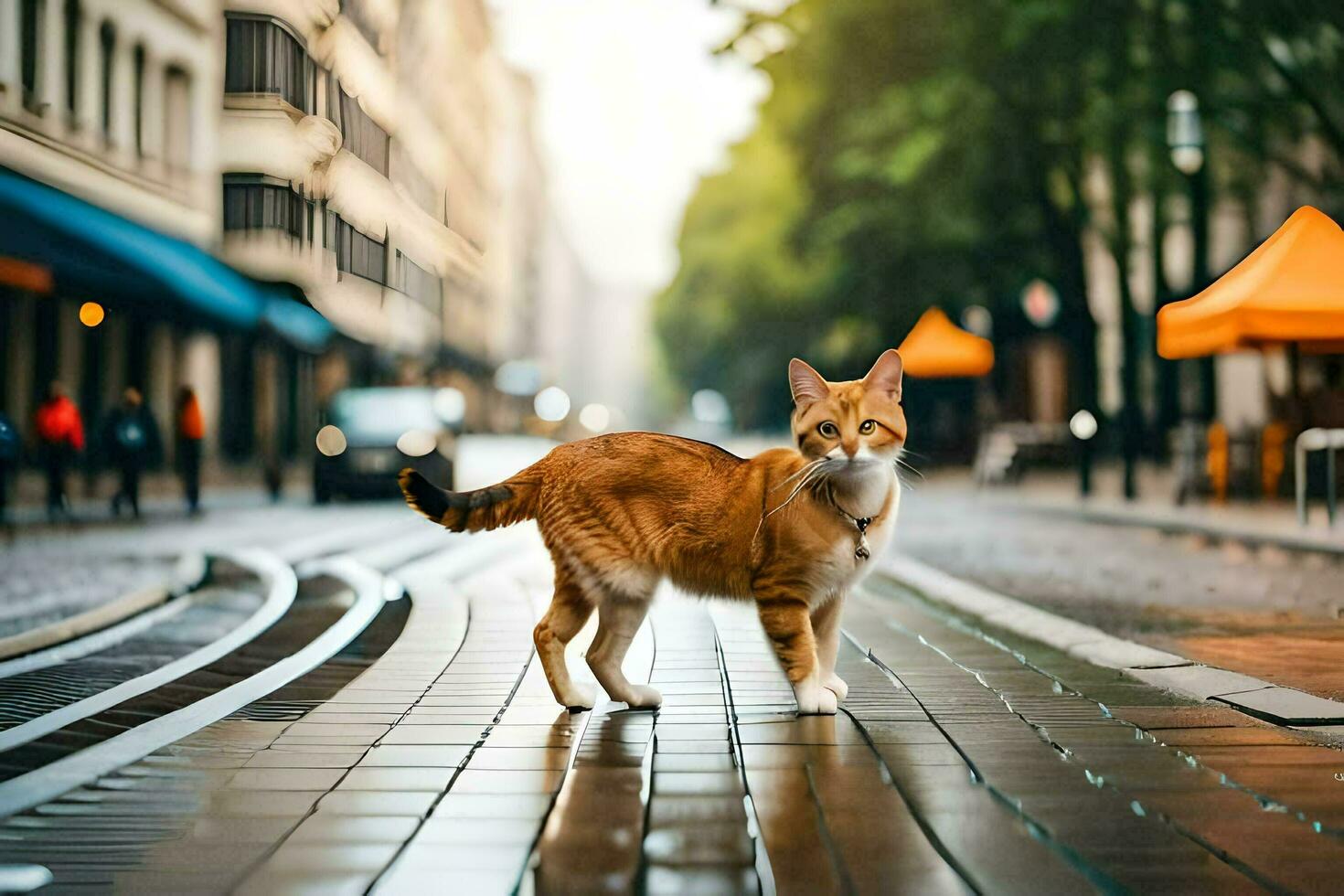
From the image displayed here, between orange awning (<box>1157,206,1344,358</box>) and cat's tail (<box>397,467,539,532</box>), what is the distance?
9052 mm

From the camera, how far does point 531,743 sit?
5039 mm

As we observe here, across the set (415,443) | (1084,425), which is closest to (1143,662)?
(1084,425)

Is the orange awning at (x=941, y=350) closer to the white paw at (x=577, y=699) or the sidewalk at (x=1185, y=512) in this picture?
the sidewalk at (x=1185, y=512)

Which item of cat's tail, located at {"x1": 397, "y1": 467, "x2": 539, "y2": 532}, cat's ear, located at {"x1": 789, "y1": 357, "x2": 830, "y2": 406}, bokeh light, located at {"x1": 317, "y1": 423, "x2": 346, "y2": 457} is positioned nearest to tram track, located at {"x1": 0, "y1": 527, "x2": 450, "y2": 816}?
cat's tail, located at {"x1": 397, "y1": 467, "x2": 539, "y2": 532}

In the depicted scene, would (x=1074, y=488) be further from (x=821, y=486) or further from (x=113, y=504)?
(x=821, y=486)

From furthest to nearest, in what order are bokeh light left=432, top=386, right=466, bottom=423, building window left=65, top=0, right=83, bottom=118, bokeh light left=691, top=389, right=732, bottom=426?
1. bokeh light left=691, top=389, right=732, bottom=426
2. bokeh light left=432, top=386, right=466, bottom=423
3. building window left=65, top=0, right=83, bottom=118

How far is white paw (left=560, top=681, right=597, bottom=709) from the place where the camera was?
5594mm

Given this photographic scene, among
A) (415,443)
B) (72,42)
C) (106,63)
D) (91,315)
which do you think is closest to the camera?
(72,42)

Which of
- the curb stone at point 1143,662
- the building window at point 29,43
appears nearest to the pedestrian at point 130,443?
the building window at point 29,43

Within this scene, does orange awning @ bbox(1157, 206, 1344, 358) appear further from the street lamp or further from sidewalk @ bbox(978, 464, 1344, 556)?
the street lamp

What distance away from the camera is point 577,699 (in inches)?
221

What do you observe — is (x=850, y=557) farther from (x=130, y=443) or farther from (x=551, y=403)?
(x=551, y=403)

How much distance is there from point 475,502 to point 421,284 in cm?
474

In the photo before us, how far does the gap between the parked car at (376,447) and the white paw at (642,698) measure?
15904 mm
